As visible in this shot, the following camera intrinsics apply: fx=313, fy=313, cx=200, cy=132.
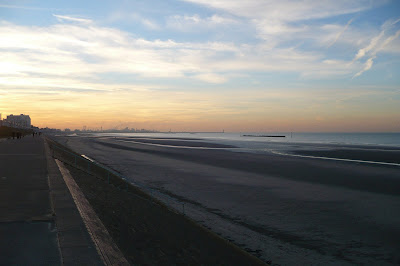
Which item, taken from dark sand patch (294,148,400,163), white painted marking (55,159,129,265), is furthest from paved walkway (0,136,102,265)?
dark sand patch (294,148,400,163)

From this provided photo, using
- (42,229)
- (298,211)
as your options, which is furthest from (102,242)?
(298,211)

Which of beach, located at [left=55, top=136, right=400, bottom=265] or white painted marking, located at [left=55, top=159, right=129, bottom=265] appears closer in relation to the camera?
white painted marking, located at [left=55, top=159, right=129, bottom=265]

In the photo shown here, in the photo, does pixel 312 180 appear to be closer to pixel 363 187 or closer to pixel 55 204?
pixel 363 187

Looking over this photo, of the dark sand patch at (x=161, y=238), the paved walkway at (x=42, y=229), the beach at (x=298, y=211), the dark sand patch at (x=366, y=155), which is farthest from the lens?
the dark sand patch at (x=366, y=155)

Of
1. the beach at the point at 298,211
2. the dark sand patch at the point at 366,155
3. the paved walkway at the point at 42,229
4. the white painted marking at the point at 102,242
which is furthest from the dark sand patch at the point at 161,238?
the dark sand patch at the point at 366,155

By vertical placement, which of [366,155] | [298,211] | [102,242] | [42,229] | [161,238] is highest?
[42,229]

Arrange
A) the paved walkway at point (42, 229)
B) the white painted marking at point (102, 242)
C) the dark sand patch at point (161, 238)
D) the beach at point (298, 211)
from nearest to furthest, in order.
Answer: the paved walkway at point (42, 229) → the white painted marking at point (102, 242) → the dark sand patch at point (161, 238) → the beach at point (298, 211)

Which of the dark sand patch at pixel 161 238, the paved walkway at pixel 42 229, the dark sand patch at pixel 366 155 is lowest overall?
the dark sand patch at pixel 161 238

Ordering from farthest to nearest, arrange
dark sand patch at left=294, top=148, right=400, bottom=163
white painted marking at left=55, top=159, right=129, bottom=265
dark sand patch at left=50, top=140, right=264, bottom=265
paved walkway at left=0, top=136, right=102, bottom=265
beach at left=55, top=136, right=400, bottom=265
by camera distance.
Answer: dark sand patch at left=294, top=148, right=400, bottom=163, beach at left=55, top=136, right=400, bottom=265, dark sand patch at left=50, top=140, right=264, bottom=265, white painted marking at left=55, top=159, right=129, bottom=265, paved walkway at left=0, top=136, right=102, bottom=265

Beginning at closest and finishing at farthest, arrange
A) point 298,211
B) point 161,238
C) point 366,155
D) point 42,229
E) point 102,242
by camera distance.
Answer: point 102,242 < point 42,229 < point 161,238 < point 298,211 < point 366,155

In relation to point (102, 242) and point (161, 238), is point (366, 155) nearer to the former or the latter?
point (161, 238)

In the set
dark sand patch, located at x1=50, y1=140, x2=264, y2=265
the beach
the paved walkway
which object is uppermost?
the paved walkway

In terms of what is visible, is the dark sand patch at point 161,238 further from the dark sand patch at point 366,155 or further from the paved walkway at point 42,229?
the dark sand patch at point 366,155

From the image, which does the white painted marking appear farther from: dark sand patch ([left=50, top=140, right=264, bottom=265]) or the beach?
the beach
